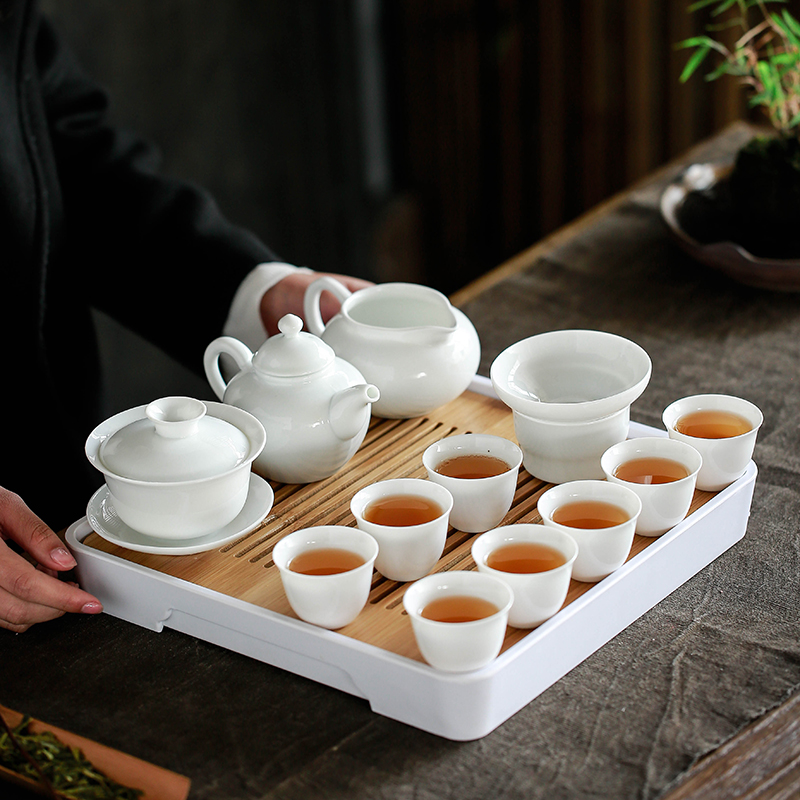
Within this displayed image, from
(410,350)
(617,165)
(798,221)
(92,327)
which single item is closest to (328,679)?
(410,350)

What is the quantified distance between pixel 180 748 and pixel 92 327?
101cm

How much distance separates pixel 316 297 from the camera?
1.28 metres

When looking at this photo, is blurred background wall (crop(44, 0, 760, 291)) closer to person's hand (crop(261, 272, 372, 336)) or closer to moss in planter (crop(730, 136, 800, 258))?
moss in planter (crop(730, 136, 800, 258))

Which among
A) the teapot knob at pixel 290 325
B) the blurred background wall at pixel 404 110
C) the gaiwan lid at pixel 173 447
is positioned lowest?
the blurred background wall at pixel 404 110

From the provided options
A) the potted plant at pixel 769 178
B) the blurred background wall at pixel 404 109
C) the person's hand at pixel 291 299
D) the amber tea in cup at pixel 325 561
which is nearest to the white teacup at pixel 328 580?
the amber tea in cup at pixel 325 561

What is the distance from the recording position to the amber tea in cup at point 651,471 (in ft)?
3.34

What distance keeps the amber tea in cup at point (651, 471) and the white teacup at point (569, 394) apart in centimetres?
5

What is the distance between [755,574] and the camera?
1.04 meters

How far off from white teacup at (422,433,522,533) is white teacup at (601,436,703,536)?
0.10m

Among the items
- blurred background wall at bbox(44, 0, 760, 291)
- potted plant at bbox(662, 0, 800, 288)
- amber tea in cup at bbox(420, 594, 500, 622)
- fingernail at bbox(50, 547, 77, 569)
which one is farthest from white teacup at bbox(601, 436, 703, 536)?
blurred background wall at bbox(44, 0, 760, 291)

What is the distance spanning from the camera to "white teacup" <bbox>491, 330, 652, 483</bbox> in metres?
1.05

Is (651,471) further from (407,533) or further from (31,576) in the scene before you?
(31,576)

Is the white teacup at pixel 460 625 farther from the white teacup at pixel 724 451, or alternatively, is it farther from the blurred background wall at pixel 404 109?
the blurred background wall at pixel 404 109

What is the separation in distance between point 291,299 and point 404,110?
2512 millimetres
